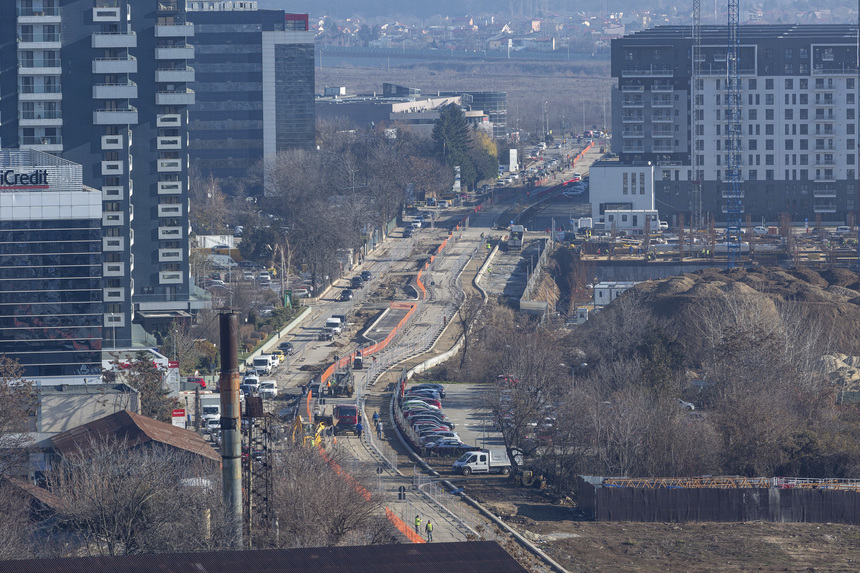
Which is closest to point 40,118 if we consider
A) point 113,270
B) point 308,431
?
point 113,270

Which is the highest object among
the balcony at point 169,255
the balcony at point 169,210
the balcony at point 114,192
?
the balcony at point 114,192

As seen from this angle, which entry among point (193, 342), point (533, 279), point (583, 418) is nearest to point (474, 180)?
point (533, 279)

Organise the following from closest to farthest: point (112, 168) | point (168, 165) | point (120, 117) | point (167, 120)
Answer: point (120, 117)
point (112, 168)
point (167, 120)
point (168, 165)

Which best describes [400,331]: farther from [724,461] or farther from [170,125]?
[724,461]

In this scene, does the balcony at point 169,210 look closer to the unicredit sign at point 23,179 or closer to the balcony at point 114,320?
the balcony at point 114,320

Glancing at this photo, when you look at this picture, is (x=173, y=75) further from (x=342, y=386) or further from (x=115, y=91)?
(x=342, y=386)

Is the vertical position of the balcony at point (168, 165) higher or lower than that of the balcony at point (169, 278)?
higher

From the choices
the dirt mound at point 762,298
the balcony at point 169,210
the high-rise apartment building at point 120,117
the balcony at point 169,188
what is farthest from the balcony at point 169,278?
the dirt mound at point 762,298
